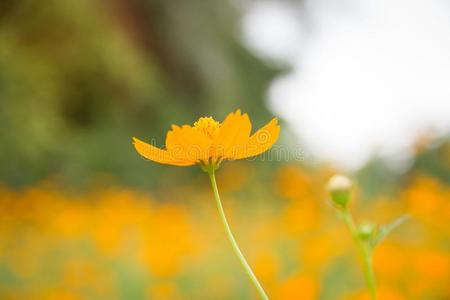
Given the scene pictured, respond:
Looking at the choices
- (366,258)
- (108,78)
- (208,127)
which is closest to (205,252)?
(208,127)

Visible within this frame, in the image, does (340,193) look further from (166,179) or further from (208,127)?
(166,179)

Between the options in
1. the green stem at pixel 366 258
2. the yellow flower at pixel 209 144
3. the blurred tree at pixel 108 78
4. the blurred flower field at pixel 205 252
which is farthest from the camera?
the blurred tree at pixel 108 78

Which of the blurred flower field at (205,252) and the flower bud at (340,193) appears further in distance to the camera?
the blurred flower field at (205,252)

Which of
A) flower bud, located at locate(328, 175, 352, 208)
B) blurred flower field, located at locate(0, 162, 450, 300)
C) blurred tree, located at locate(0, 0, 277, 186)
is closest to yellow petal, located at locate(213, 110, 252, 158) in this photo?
flower bud, located at locate(328, 175, 352, 208)

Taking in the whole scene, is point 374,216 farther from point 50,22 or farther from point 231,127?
point 50,22

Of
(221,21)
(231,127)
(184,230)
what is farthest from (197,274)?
(221,21)

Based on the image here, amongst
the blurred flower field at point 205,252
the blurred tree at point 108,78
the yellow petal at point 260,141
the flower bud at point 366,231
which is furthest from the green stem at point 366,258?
the blurred tree at point 108,78

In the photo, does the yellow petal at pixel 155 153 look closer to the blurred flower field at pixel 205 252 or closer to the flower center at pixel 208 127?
the flower center at pixel 208 127
